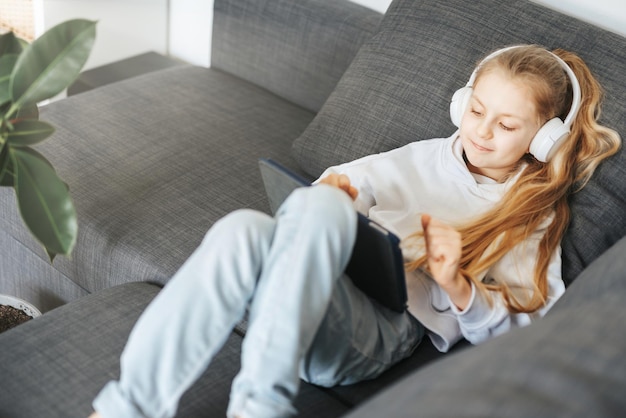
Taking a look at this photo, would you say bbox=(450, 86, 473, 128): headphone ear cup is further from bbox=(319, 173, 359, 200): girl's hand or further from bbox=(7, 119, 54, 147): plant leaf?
bbox=(7, 119, 54, 147): plant leaf

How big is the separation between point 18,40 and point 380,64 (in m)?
0.75

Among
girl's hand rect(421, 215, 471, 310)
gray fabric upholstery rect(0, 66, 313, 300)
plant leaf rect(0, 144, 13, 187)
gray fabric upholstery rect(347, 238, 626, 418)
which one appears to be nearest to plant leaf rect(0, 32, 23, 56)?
plant leaf rect(0, 144, 13, 187)

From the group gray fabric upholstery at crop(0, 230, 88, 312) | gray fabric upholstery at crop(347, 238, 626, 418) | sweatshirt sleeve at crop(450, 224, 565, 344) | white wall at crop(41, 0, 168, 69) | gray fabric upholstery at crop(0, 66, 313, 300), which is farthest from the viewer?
white wall at crop(41, 0, 168, 69)

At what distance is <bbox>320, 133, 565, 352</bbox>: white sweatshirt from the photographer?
1288mm

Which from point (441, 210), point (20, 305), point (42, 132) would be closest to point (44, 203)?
point (42, 132)

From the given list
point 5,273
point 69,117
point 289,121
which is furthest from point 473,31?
point 5,273

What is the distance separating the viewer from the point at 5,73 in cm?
121

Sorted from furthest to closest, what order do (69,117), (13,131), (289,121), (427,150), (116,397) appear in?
(289,121), (69,117), (427,150), (13,131), (116,397)

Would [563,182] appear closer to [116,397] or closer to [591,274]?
[591,274]

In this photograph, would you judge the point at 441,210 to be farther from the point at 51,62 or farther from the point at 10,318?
the point at 10,318

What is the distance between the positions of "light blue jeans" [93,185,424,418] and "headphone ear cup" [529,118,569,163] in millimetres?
456

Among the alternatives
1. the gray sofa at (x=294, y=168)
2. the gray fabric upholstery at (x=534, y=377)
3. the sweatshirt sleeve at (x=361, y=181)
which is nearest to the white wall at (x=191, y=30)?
the gray sofa at (x=294, y=168)

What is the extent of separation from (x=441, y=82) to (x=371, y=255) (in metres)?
0.57

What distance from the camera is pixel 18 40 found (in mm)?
1299
